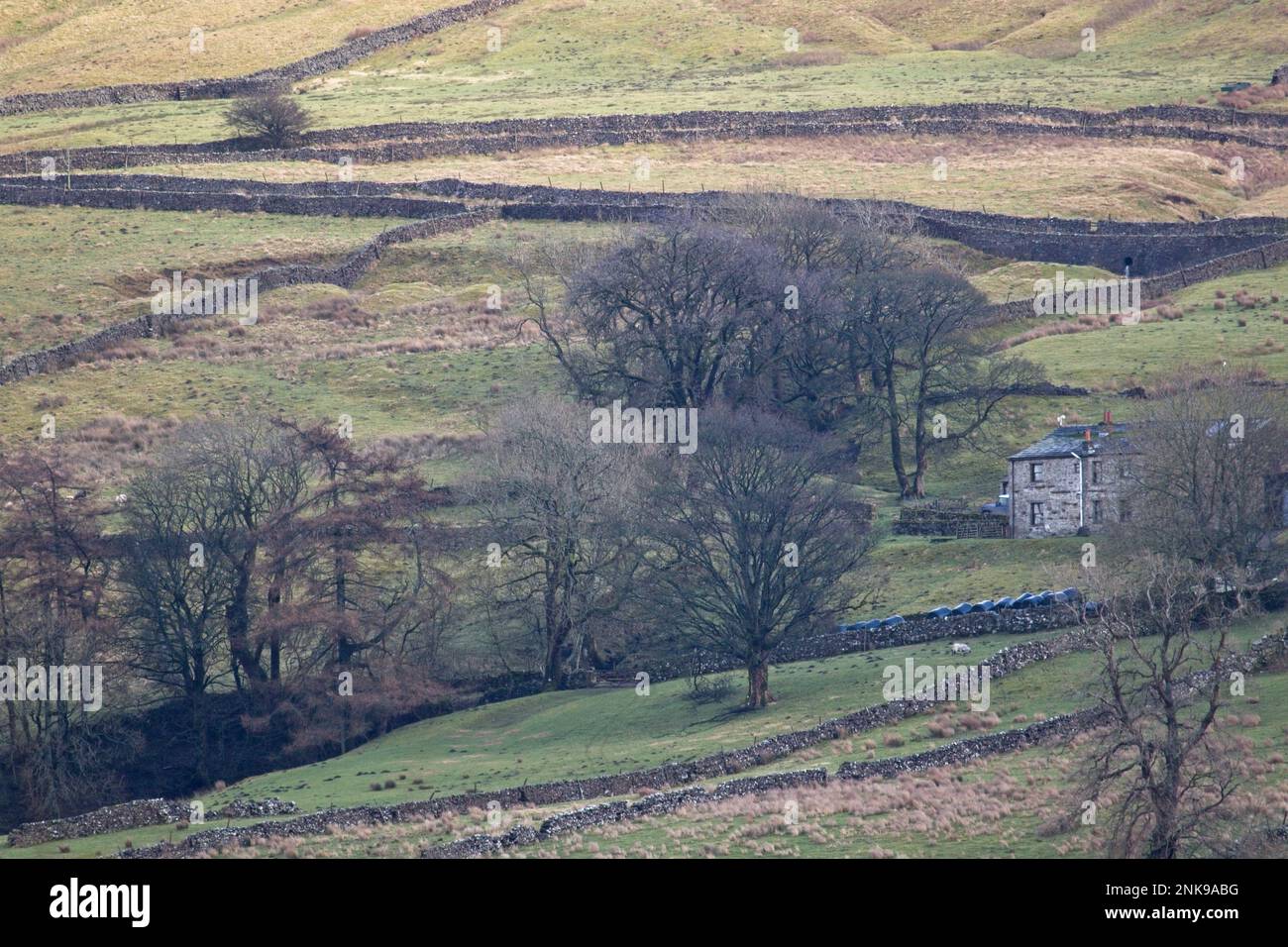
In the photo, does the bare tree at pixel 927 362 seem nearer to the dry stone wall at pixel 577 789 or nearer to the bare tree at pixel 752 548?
the bare tree at pixel 752 548

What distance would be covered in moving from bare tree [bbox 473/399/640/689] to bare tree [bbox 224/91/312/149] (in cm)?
5959

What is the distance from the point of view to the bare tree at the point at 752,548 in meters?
45.8

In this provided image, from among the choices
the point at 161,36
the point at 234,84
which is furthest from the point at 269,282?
the point at 161,36

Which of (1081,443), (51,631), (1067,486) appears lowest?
(51,631)

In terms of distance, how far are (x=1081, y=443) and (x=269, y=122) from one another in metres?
66.2

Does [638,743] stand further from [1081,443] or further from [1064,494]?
[1081,443]

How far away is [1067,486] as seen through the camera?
5406 centimetres

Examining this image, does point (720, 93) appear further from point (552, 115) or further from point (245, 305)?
point (245, 305)

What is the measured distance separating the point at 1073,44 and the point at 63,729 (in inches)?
4022

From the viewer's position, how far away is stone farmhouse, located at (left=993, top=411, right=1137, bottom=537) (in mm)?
53500

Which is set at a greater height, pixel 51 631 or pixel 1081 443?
pixel 1081 443

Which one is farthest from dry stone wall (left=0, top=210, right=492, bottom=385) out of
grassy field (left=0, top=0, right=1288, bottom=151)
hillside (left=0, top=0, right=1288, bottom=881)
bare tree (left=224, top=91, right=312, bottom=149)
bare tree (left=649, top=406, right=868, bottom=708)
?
bare tree (left=649, top=406, right=868, bottom=708)
